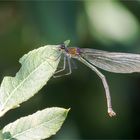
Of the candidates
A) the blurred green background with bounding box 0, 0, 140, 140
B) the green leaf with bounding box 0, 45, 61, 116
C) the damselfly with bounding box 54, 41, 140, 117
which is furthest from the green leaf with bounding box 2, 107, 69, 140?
the blurred green background with bounding box 0, 0, 140, 140

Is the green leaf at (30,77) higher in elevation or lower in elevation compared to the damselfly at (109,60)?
higher

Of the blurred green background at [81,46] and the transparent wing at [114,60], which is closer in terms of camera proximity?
the transparent wing at [114,60]

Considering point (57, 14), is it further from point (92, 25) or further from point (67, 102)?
point (67, 102)

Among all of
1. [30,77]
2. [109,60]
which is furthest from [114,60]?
[30,77]

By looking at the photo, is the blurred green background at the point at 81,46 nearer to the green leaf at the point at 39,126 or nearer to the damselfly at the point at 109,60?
the damselfly at the point at 109,60

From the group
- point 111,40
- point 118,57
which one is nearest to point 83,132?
point 111,40

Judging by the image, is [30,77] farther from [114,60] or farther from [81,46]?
[81,46]

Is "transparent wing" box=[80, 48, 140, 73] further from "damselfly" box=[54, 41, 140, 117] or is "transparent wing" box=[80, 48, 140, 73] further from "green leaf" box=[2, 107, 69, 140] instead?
"green leaf" box=[2, 107, 69, 140]

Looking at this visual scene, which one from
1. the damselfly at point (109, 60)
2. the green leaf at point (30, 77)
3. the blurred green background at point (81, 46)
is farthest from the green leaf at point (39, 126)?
the blurred green background at point (81, 46)
